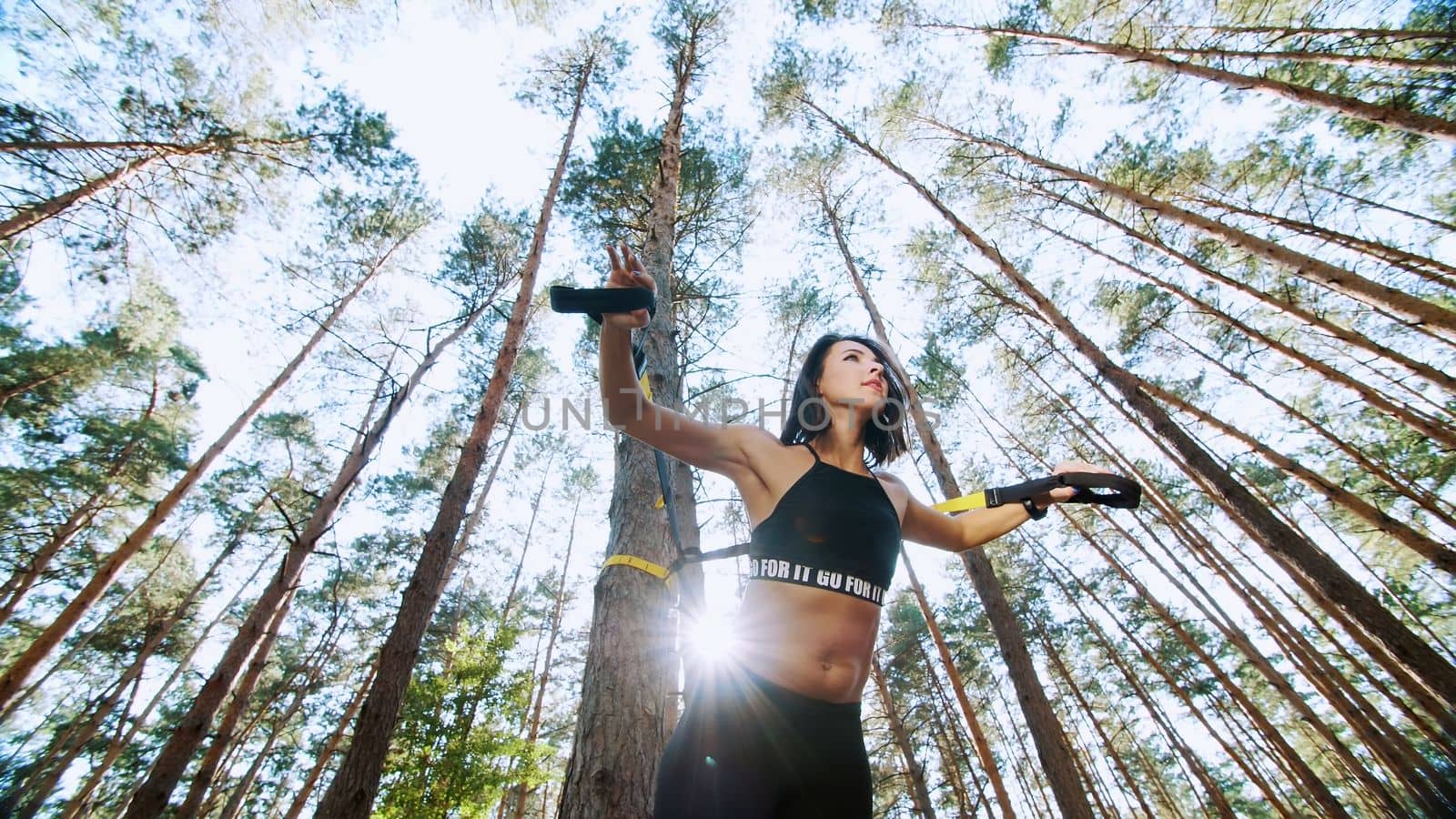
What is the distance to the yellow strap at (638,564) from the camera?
3195mm

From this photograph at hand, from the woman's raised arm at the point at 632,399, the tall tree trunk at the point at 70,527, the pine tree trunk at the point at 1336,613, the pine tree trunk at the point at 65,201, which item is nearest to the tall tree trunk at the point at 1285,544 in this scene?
the pine tree trunk at the point at 1336,613

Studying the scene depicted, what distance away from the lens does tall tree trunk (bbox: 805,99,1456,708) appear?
544 cm

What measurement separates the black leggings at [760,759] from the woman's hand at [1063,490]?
4.05ft

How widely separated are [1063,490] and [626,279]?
6.10ft

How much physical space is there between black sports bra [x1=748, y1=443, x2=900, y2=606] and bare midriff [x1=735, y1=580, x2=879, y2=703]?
0.12ft

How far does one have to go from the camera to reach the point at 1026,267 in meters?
13.0

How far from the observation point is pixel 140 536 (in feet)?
27.9

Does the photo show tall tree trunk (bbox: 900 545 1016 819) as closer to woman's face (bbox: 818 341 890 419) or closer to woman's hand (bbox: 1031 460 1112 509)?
woman's hand (bbox: 1031 460 1112 509)

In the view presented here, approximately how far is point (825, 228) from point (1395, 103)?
8.66 meters

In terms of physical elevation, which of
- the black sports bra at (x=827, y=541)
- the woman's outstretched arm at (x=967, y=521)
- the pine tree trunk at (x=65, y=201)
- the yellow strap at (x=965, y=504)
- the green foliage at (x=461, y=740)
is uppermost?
the pine tree trunk at (x=65, y=201)

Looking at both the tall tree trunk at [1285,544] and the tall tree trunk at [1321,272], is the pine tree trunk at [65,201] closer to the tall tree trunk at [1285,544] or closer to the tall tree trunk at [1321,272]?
the tall tree trunk at [1285,544]

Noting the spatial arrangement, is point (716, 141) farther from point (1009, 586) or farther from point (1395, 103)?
point (1009, 586)

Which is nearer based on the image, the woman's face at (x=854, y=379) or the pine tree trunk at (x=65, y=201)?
Answer: the woman's face at (x=854, y=379)

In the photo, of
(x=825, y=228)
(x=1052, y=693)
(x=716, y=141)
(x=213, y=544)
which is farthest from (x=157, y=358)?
(x=1052, y=693)
